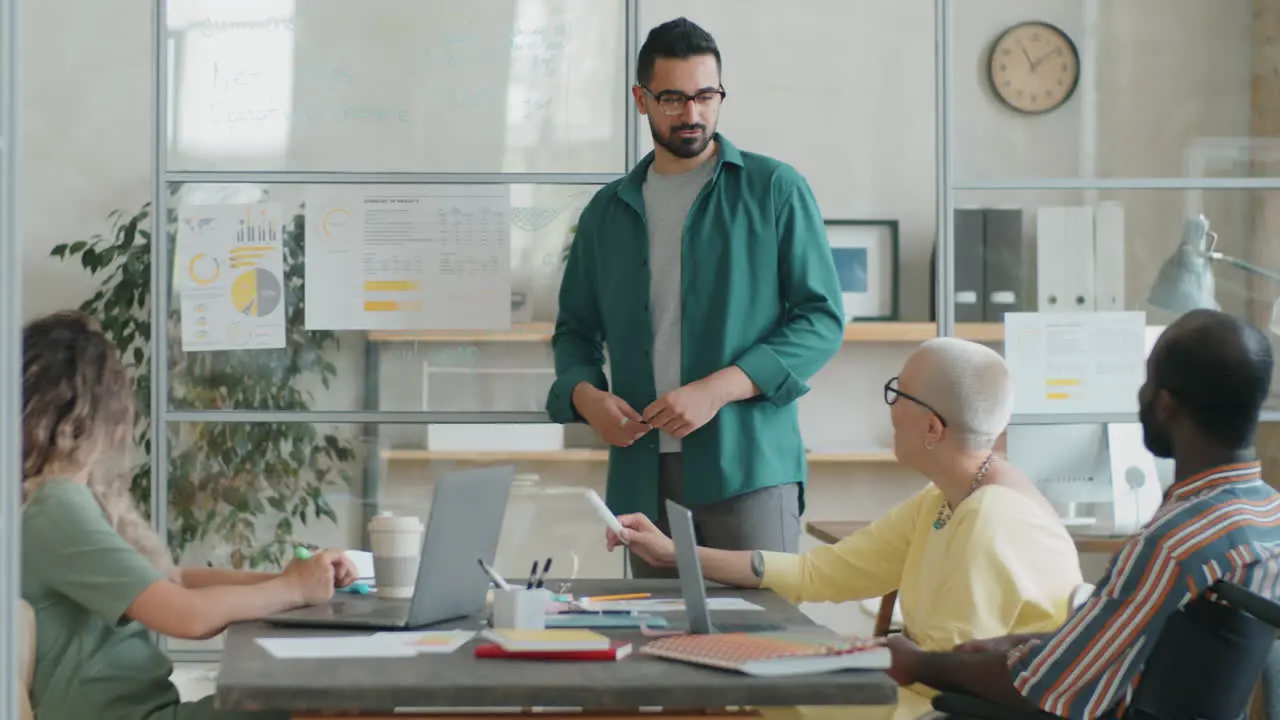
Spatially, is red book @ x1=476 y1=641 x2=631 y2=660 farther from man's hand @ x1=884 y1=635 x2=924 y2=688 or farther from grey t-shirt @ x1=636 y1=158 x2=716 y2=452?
grey t-shirt @ x1=636 y1=158 x2=716 y2=452

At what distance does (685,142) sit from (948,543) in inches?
46.6

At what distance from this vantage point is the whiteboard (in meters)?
4.04

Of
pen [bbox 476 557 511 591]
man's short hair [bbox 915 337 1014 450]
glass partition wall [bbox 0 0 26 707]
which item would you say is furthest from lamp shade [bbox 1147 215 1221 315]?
glass partition wall [bbox 0 0 26 707]

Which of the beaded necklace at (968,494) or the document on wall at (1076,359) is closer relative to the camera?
the beaded necklace at (968,494)

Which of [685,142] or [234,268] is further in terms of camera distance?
[234,268]

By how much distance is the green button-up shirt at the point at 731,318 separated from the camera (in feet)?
10.2

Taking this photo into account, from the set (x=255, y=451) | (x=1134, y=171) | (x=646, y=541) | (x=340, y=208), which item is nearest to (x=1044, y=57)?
(x=1134, y=171)

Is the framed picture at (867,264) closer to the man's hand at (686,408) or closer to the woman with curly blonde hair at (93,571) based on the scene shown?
the man's hand at (686,408)

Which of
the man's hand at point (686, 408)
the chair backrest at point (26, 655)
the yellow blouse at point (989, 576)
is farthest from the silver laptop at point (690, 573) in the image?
the man's hand at point (686, 408)

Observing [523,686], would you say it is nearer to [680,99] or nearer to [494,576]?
[494,576]

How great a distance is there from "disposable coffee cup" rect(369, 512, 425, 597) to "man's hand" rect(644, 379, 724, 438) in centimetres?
82

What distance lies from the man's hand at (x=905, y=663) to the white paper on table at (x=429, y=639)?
1.72ft

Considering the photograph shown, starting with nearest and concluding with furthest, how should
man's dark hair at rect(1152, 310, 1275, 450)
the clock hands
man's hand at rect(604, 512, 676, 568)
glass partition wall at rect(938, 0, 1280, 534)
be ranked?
man's dark hair at rect(1152, 310, 1275, 450), man's hand at rect(604, 512, 676, 568), the clock hands, glass partition wall at rect(938, 0, 1280, 534)

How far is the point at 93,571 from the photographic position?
2.04 metres
